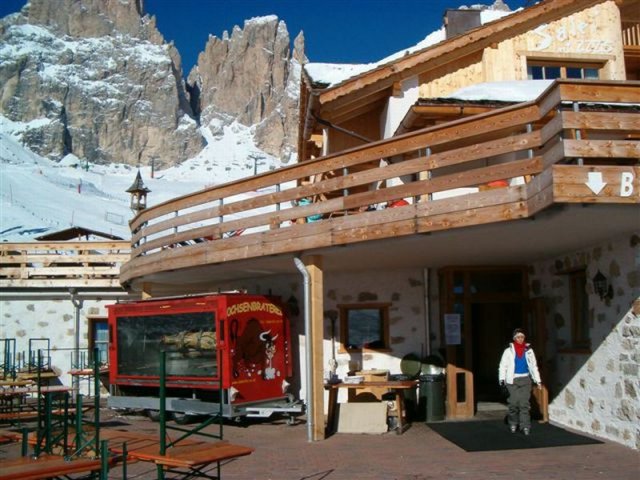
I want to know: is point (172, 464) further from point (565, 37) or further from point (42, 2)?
point (42, 2)

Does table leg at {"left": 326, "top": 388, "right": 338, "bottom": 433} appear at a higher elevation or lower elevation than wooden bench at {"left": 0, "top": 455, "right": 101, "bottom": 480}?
lower

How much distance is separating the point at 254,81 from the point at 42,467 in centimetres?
17630

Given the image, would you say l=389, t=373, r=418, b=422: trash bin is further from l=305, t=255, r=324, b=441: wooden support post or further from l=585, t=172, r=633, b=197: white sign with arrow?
l=585, t=172, r=633, b=197: white sign with arrow

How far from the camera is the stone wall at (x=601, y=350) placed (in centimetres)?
954

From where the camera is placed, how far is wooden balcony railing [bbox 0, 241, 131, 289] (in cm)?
1941

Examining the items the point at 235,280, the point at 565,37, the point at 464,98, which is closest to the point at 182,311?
the point at 235,280

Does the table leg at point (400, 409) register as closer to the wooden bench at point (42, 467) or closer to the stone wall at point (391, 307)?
the stone wall at point (391, 307)

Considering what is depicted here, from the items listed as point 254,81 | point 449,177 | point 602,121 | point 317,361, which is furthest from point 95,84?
point 602,121

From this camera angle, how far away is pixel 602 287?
10.3 m

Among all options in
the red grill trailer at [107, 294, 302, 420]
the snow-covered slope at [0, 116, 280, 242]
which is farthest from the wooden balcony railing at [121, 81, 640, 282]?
the snow-covered slope at [0, 116, 280, 242]

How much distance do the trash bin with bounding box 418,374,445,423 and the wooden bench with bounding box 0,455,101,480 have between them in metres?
6.90

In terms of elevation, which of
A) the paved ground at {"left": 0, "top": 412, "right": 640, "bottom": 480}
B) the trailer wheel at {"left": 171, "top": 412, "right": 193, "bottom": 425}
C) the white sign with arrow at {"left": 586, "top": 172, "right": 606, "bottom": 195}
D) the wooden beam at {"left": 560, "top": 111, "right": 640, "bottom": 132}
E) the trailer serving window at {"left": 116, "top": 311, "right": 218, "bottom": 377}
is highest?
the wooden beam at {"left": 560, "top": 111, "right": 640, "bottom": 132}

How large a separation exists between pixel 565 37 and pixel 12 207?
152 ft

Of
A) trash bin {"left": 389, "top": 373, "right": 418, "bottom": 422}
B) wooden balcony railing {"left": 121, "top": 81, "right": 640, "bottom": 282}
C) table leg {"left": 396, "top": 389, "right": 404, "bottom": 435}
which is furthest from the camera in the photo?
trash bin {"left": 389, "top": 373, "right": 418, "bottom": 422}
